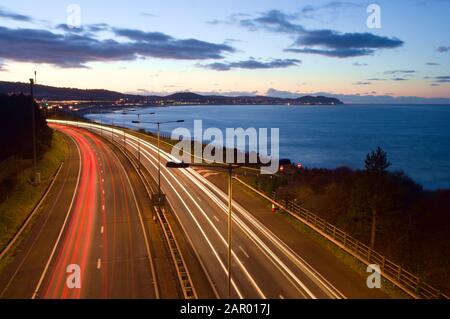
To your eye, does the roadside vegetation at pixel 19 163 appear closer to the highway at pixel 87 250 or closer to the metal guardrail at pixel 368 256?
the highway at pixel 87 250

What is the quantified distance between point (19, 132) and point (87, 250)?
5254 centimetres

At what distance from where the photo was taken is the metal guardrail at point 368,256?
2116 centimetres

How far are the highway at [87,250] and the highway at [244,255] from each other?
140 inches

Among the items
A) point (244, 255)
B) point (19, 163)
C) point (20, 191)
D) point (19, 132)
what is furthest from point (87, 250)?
point (19, 132)

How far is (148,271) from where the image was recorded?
2462cm

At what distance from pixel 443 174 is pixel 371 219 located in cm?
7861

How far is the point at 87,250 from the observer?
28062 millimetres

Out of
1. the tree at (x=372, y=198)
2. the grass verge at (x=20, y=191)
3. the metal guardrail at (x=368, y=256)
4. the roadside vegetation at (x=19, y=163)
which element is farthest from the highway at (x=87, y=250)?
the tree at (x=372, y=198)

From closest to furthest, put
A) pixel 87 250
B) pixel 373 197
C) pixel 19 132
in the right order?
pixel 87 250 → pixel 373 197 → pixel 19 132

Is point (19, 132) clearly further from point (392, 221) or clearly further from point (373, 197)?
point (392, 221)

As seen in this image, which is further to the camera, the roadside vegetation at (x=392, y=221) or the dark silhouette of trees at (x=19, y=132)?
the dark silhouette of trees at (x=19, y=132)
